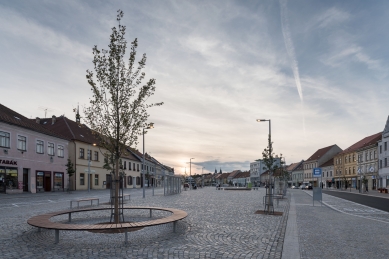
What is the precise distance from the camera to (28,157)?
36.2 meters

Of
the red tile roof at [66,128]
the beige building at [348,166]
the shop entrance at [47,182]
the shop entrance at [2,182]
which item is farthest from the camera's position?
the beige building at [348,166]

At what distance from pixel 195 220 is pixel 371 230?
6.12 m

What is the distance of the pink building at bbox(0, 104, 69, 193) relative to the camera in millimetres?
32594

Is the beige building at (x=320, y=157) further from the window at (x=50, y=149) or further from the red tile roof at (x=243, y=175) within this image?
the window at (x=50, y=149)

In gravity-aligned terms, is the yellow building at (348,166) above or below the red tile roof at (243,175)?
above

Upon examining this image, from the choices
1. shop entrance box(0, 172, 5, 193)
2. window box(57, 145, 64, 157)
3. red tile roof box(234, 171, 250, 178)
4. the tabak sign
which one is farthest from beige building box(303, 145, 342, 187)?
shop entrance box(0, 172, 5, 193)

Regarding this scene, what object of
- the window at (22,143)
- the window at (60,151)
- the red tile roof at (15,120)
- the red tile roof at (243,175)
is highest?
the red tile roof at (15,120)

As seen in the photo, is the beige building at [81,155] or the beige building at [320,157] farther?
the beige building at [320,157]

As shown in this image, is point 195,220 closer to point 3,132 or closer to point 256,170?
point 3,132

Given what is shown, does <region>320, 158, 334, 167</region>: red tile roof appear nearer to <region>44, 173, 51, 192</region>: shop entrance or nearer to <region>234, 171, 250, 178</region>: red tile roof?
<region>44, 173, 51, 192</region>: shop entrance

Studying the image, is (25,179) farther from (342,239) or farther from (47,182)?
(342,239)

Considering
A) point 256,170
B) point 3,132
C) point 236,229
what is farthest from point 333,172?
point 236,229

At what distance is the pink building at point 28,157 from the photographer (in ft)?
107

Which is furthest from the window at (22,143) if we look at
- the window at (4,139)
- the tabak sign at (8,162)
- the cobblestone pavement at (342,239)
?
the cobblestone pavement at (342,239)
